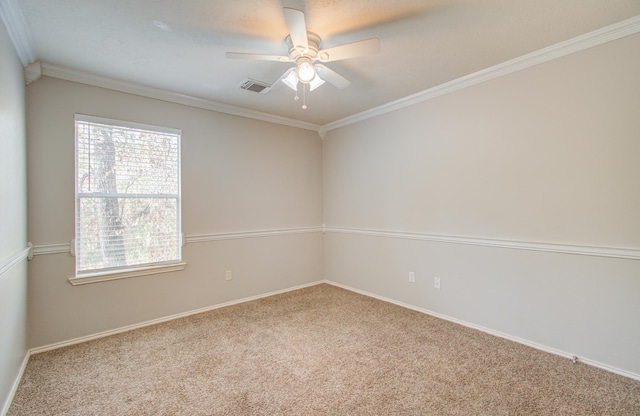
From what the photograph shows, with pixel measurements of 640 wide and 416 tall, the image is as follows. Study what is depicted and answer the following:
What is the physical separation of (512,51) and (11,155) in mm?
3931

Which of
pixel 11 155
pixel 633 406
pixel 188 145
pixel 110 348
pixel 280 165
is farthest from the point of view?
pixel 280 165

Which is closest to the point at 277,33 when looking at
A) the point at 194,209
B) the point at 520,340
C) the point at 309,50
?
the point at 309,50

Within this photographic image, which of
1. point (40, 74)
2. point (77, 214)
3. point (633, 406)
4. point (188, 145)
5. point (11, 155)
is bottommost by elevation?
point (633, 406)

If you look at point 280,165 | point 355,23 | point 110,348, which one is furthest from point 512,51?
point 110,348

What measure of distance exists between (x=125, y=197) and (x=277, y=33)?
2.25m

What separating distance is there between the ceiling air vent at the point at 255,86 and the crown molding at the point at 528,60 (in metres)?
1.49

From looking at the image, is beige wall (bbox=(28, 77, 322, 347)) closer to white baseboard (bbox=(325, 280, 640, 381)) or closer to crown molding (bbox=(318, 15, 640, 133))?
white baseboard (bbox=(325, 280, 640, 381))

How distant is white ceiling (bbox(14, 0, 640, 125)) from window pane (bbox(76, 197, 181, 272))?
4.18 feet

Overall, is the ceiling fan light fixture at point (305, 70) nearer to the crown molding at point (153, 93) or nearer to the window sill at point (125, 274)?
the crown molding at point (153, 93)

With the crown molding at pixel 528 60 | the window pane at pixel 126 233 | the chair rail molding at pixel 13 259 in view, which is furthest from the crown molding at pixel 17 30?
the crown molding at pixel 528 60

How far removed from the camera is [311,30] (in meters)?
2.16

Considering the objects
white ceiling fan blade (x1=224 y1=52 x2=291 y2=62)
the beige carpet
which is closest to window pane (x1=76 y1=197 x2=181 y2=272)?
the beige carpet

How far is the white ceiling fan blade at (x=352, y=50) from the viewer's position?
1989mm

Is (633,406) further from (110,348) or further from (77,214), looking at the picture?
(77,214)
